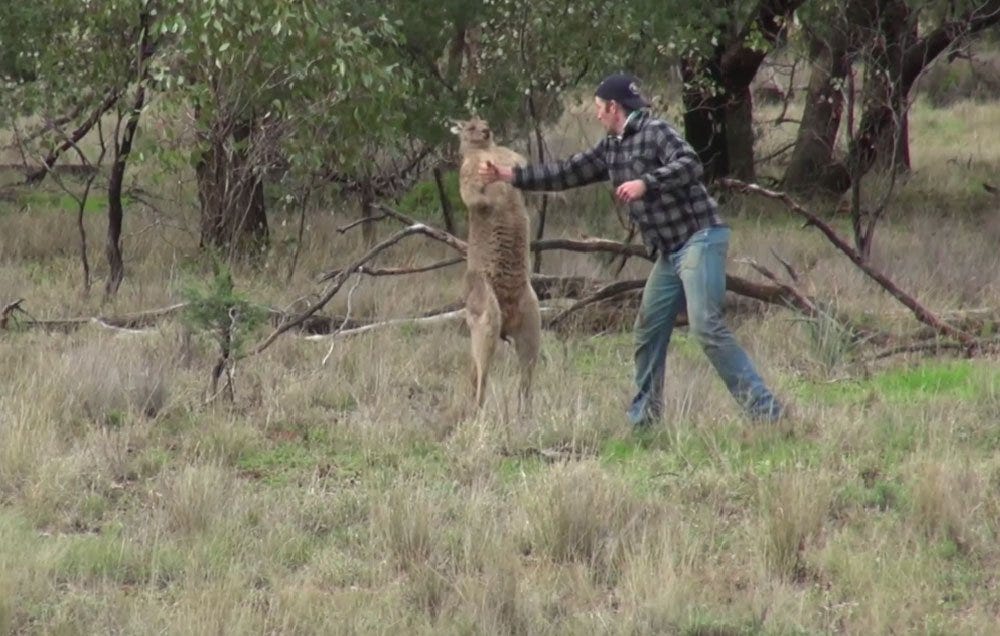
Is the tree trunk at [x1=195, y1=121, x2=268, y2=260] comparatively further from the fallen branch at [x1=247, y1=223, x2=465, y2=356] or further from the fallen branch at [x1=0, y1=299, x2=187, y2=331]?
the fallen branch at [x1=247, y1=223, x2=465, y2=356]

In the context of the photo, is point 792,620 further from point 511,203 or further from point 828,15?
point 828,15

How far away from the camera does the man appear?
28.3 ft

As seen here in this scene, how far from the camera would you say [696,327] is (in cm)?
873

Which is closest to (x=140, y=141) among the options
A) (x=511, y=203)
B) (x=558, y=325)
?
(x=558, y=325)

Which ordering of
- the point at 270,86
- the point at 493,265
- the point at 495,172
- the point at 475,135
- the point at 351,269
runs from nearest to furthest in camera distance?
the point at 495,172, the point at 493,265, the point at 475,135, the point at 351,269, the point at 270,86

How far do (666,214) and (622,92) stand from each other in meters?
0.67

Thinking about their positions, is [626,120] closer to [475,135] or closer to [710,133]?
[475,135]

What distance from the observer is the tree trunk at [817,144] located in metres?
20.5

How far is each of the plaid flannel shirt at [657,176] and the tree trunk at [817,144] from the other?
11.4 m

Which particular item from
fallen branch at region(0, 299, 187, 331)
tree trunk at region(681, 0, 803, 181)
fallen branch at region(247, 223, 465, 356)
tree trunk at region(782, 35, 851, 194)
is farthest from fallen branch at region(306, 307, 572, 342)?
tree trunk at region(782, 35, 851, 194)

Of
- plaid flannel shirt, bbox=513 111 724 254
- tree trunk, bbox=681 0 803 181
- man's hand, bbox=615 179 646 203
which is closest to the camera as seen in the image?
man's hand, bbox=615 179 646 203

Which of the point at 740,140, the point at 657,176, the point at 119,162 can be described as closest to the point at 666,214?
the point at 657,176

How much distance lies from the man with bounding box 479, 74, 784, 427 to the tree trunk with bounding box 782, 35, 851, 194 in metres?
11.3

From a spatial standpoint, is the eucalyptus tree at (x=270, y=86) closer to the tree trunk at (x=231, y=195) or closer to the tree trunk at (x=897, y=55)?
the tree trunk at (x=231, y=195)
